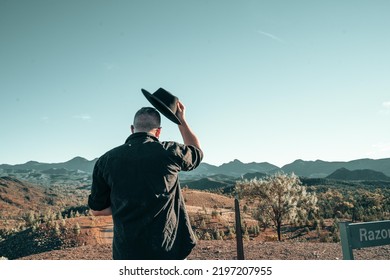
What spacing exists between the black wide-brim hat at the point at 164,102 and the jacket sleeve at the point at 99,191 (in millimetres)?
576

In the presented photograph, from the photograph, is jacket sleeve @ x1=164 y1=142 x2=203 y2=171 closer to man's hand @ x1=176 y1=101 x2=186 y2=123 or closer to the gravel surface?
man's hand @ x1=176 y1=101 x2=186 y2=123

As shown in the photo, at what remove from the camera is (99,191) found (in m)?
2.29

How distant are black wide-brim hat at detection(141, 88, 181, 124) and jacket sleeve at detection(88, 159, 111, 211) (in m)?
0.58

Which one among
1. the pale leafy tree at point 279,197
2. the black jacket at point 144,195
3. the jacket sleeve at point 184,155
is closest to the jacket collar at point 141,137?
the black jacket at point 144,195

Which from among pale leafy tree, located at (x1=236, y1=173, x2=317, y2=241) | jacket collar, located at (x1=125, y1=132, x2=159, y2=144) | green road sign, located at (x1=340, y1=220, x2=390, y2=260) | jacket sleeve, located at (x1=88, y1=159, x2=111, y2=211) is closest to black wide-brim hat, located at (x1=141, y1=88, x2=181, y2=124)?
jacket collar, located at (x1=125, y1=132, x2=159, y2=144)

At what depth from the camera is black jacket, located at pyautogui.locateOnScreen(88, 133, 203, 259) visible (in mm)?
2139

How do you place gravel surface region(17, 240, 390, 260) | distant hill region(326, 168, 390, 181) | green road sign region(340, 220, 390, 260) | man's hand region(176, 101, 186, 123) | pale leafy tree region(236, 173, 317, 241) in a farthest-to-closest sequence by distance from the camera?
distant hill region(326, 168, 390, 181) < pale leafy tree region(236, 173, 317, 241) < gravel surface region(17, 240, 390, 260) < green road sign region(340, 220, 390, 260) < man's hand region(176, 101, 186, 123)

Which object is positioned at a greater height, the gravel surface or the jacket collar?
the jacket collar

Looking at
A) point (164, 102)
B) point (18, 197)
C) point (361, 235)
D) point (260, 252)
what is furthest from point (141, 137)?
point (18, 197)

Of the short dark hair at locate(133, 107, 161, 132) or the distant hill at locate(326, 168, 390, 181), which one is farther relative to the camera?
the distant hill at locate(326, 168, 390, 181)

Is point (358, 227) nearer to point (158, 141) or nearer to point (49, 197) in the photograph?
point (158, 141)

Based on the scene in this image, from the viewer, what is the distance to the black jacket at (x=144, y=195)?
2139mm
